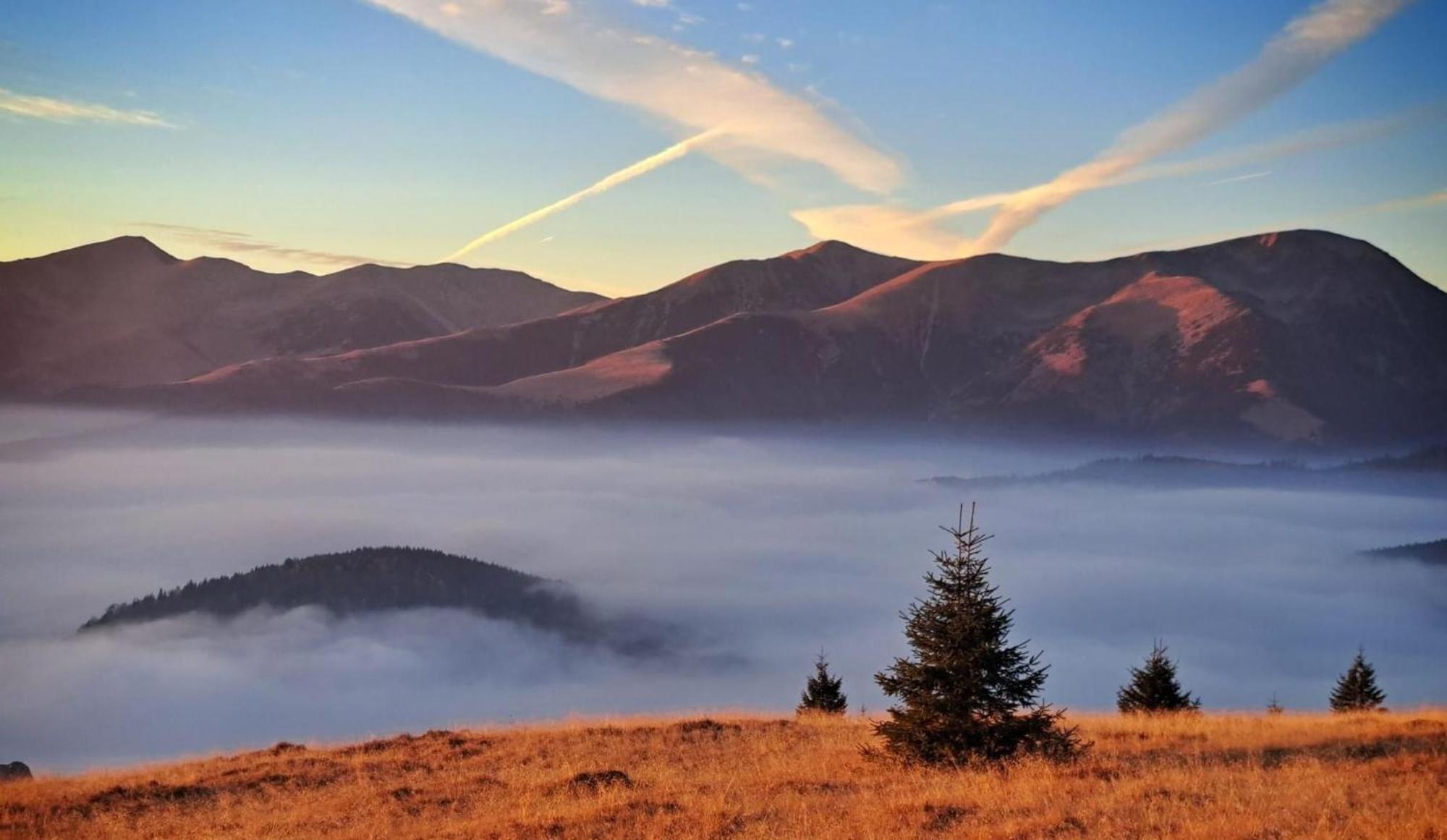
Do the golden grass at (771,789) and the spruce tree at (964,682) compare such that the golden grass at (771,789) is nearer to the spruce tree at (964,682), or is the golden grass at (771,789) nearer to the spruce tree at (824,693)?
the spruce tree at (964,682)

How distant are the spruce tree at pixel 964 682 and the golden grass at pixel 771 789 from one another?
33.5 inches

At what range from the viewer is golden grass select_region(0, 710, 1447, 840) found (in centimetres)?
1402

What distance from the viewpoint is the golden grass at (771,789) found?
14016mm

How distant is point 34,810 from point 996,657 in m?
18.6

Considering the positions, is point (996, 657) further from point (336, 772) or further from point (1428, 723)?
point (336, 772)

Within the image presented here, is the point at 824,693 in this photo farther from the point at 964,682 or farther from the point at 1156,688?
the point at 964,682

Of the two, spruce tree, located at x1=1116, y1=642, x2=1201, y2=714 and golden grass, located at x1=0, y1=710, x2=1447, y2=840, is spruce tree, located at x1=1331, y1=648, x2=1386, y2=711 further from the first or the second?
golden grass, located at x1=0, y1=710, x2=1447, y2=840

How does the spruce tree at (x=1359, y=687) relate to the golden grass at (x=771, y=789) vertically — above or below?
below

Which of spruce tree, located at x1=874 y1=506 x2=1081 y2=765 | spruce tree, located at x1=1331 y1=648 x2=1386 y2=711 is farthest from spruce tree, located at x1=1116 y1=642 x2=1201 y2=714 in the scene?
spruce tree, located at x1=874 y1=506 x2=1081 y2=765

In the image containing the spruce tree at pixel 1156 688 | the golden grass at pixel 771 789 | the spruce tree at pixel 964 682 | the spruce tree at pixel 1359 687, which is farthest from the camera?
the spruce tree at pixel 1359 687

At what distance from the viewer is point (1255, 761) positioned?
18.1 meters

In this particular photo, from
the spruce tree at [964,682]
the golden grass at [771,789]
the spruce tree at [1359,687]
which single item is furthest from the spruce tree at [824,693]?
the spruce tree at [1359,687]

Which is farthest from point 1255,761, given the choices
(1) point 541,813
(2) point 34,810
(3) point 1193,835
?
(2) point 34,810

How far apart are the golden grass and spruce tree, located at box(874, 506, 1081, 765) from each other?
2.79ft
